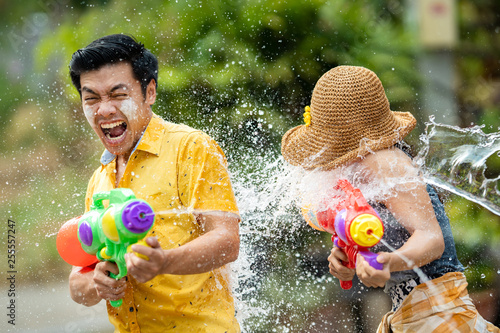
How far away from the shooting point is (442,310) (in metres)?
1.68

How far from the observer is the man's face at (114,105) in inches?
71.8

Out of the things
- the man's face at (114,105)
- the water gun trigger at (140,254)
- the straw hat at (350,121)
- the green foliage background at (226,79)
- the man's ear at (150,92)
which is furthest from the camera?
the green foliage background at (226,79)

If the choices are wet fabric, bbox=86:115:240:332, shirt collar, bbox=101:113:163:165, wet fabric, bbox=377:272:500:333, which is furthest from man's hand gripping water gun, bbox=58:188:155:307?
wet fabric, bbox=377:272:500:333

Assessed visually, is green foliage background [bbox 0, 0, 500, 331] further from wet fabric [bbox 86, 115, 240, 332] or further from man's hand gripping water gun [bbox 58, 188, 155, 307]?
man's hand gripping water gun [bbox 58, 188, 155, 307]

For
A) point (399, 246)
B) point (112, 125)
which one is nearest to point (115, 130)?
point (112, 125)

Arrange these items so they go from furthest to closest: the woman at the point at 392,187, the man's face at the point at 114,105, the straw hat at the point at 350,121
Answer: the man's face at the point at 114,105 < the straw hat at the point at 350,121 < the woman at the point at 392,187

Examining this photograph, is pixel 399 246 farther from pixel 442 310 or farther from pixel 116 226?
pixel 116 226

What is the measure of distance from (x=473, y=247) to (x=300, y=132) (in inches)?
86.6

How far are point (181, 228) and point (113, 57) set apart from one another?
619 mm

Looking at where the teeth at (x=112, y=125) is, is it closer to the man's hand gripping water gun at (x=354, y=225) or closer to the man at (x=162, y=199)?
the man at (x=162, y=199)

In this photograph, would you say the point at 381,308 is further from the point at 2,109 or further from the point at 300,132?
the point at 2,109

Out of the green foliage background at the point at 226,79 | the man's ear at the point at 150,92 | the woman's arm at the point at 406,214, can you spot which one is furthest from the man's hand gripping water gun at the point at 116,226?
the green foliage background at the point at 226,79

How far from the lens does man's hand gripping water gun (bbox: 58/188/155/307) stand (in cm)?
139

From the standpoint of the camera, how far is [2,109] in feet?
12.0
